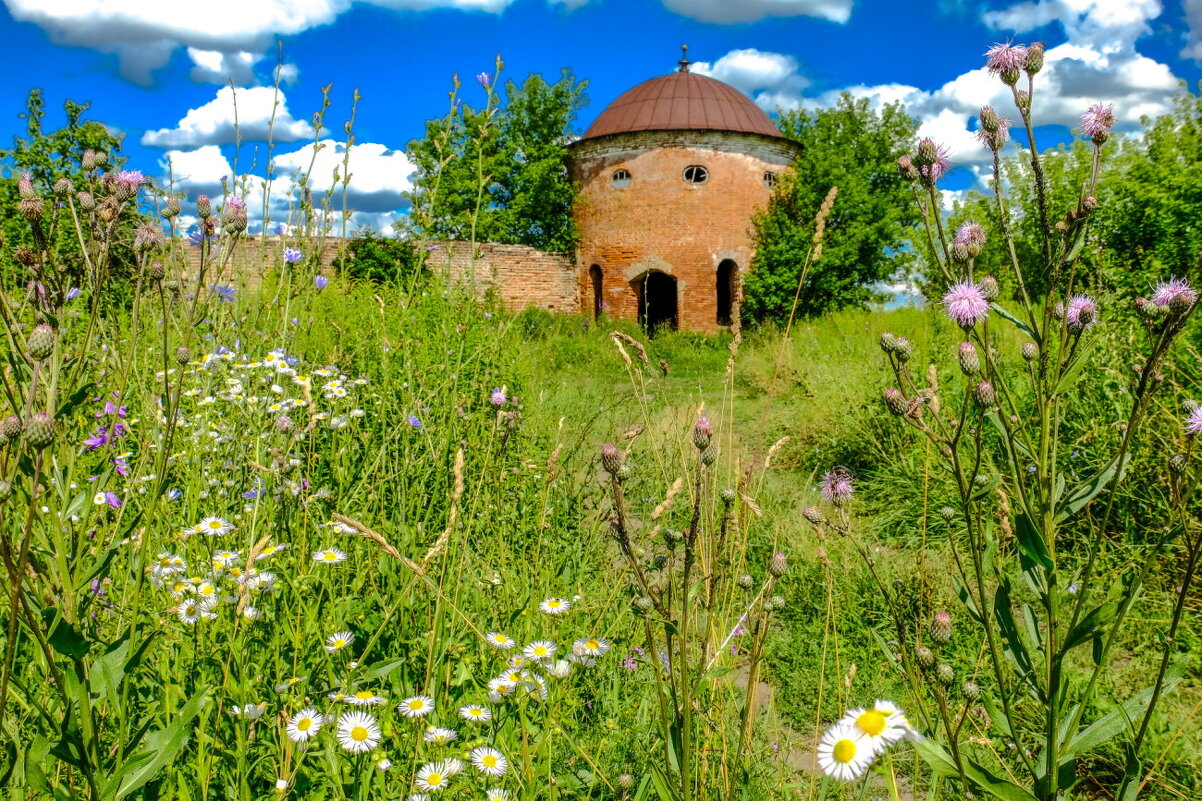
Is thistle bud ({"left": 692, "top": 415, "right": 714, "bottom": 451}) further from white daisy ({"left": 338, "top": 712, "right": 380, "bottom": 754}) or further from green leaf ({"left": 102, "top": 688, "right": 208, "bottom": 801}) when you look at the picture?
green leaf ({"left": 102, "top": 688, "right": 208, "bottom": 801})

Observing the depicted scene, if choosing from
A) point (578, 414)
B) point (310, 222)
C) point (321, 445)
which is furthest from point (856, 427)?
point (310, 222)

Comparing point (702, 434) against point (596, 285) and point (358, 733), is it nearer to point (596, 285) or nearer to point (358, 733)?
point (358, 733)

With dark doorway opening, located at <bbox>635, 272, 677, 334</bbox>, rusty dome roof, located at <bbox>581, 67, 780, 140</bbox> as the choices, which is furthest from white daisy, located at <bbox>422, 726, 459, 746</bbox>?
rusty dome roof, located at <bbox>581, 67, 780, 140</bbox>

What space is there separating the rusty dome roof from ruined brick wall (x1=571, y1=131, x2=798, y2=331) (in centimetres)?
38

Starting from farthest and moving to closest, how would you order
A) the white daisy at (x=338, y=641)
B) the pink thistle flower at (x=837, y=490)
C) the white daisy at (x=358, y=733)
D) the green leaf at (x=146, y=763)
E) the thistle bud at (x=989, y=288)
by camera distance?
the pink thistle flower at (x=837, y=490), the white daisy at (x=338, y=641), the thistle bud at (x=989, y=288), the white daisy at (x=358, y=733), the green leaf at (x=146, y=763)

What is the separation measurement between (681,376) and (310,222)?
1015 cm

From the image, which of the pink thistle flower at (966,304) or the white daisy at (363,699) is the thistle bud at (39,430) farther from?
the pink thistle flower at (966,304)

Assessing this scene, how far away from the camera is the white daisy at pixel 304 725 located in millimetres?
1221

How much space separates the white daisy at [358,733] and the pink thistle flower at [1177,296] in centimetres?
150

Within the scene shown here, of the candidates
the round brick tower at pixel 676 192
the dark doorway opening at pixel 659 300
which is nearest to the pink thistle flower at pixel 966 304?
the round brick tower at pixel 676 192

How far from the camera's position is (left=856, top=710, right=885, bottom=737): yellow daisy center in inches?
29.7

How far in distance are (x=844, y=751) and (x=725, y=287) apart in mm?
19688

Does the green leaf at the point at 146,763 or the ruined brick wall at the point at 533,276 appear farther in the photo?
the ruined brick wall at the point at 533,276

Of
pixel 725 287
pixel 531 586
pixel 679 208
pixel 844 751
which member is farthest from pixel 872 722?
pixel 725 287
